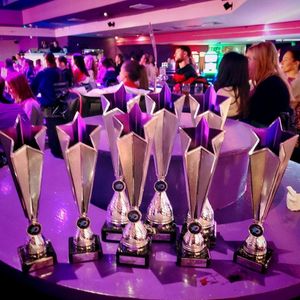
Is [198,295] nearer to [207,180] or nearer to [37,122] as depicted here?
[207,180]

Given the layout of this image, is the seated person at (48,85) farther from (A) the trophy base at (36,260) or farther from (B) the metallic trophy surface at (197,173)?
(B) the metallic trophy surface at (197,173)

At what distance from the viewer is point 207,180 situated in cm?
90

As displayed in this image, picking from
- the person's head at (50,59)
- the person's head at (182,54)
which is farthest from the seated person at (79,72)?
the person's head at (182,54)

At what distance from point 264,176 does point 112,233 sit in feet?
1.68

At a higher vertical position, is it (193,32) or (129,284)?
(193,32)

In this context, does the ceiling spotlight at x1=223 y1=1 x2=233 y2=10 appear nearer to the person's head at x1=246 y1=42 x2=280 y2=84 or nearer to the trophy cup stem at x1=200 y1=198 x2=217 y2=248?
the person's head at x1=246 y1=42 x2=280 y2=84

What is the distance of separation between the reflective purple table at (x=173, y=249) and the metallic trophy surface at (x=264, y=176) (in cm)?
4

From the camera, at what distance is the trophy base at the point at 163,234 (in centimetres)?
110

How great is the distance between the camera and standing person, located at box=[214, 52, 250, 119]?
2.73 m

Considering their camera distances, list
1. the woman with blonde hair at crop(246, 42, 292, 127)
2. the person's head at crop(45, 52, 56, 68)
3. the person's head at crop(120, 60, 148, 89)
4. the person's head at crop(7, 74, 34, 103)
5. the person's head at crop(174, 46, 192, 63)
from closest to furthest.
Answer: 1. the woman with blonde hair at crop(246, 42, 292, 127)
2. the person's head at crop(7, 74, 34, 103)
3. the person's head at crop(120, 60, 148, 89)
4. the person's head at crop(174, 46, 192, 63)
5. the person's head at crop(45, 52, 56, 68)

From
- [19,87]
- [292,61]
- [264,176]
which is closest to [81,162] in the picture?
[264,176]

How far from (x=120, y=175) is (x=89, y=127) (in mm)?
215

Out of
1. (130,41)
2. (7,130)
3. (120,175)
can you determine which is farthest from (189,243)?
(130,41)

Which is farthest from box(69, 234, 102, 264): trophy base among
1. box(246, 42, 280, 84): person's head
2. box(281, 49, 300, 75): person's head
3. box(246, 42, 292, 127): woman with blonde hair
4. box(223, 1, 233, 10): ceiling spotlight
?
box(223, 1, 233, 10): ceiling spotlight
